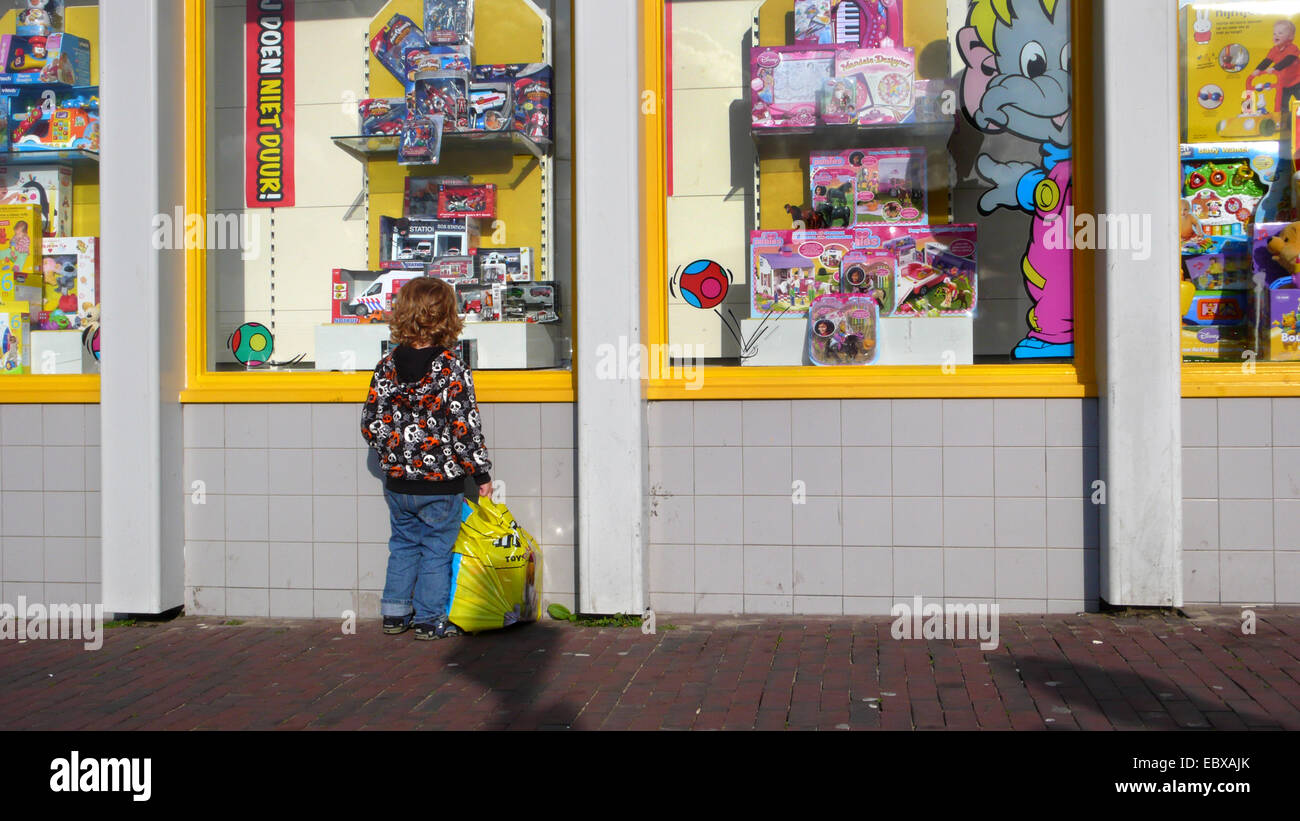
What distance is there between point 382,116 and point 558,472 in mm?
2496

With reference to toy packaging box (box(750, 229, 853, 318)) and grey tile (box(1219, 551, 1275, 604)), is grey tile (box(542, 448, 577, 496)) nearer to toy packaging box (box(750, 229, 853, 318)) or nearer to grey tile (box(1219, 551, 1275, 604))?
toy packaging box (box(750, 229, 853, 318))

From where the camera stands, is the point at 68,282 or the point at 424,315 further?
the point at 68,282

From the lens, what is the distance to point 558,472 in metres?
6.32

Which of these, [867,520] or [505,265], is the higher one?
[505,265]

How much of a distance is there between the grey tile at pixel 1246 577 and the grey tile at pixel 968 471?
1233 mm

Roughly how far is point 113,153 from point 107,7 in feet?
2.63

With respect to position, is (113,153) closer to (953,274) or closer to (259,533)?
(259,533)

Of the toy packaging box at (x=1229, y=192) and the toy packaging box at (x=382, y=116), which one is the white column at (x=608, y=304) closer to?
the toy packaging box at (x=382, y=116)

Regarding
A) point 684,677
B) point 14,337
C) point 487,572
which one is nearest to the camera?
point 684,677

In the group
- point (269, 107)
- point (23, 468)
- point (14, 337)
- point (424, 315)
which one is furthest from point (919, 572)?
point (14, 337)

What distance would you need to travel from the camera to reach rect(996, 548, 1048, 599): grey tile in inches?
239

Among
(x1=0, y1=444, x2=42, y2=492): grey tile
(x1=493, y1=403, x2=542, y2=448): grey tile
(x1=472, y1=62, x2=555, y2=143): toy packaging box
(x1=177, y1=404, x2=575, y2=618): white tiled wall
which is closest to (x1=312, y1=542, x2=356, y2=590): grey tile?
(x1=177, y1=404, x2=575, y2=618): white tiled wall

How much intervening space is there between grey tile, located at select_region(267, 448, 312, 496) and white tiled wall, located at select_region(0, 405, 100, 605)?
3.33ft

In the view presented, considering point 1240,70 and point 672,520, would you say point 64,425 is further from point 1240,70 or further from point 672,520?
point 1240,70
